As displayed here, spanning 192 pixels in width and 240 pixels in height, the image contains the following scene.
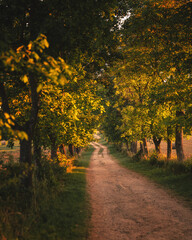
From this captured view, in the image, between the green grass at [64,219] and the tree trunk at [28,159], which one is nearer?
the green grass at [64,219]

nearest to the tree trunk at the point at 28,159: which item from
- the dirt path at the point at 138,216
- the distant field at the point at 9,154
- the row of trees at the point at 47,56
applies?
the row of trees at the point at 47,56

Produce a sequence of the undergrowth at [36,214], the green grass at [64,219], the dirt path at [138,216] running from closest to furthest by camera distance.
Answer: the undergrowth at [36,214] < the green grass at [64,219] < the dirt path at [138,216]

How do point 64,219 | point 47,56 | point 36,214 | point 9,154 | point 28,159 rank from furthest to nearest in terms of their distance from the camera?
point 9,154
point 28,159
point 64,219
point 36,214
point 47,56

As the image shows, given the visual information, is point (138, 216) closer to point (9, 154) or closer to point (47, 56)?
point (9, 154)

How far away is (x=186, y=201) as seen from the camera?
8234 mm

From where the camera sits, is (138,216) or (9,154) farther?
(9,154)

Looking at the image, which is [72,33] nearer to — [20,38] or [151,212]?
[20,38]

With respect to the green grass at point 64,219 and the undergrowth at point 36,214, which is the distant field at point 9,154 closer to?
the undergrowth at point 36,214

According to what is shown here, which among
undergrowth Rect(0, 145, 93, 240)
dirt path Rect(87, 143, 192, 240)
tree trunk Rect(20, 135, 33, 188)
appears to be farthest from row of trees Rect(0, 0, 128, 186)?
dirt path Rect(87, 143, 192, 240)

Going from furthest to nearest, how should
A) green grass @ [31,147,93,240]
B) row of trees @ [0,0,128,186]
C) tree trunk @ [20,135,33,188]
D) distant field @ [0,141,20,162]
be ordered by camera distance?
distant field @ [0,141,20,162] → tree trunk @ [20,135,33,188] → green grass @ [31,147,93,240] → row of trees @ [0,0,128,186]

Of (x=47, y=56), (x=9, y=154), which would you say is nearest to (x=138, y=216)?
(x=9, y=154)

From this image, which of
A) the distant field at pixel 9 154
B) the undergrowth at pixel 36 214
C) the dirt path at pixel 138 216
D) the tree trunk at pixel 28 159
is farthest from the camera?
the distant field at pixel 9 154

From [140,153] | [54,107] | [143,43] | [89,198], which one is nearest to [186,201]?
[89,198]

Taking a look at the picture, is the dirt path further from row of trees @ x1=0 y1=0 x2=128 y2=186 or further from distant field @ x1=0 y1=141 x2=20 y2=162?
distant field @ x1=0 y1=141 x2=20 y2=162
